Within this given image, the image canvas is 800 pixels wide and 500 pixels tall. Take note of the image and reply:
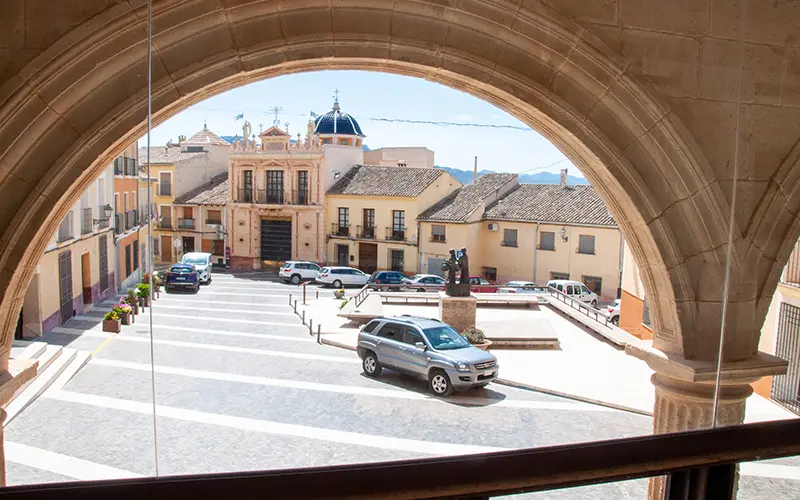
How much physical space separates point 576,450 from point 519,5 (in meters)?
1.79

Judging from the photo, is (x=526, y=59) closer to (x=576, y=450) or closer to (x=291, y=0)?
(x=291, y=0)

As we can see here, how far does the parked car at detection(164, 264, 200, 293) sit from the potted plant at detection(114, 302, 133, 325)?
4.59 meters

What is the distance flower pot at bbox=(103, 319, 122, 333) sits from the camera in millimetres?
11117

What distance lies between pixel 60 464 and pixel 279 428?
209 centimetres

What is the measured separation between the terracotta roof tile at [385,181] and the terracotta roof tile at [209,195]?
5145 mm

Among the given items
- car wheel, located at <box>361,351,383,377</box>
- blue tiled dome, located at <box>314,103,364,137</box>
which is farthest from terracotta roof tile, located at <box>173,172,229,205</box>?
car wheel, located at <box>361,351,383,377</box>

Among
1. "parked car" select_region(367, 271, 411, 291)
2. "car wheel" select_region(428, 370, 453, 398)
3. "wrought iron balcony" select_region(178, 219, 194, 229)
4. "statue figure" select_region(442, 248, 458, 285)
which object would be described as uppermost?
"wrought iron balcony" select_region(178, 219, 194, 229)

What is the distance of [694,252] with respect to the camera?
2.46 meters

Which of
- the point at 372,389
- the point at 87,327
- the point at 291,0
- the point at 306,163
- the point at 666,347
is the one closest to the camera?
the point at 291,0

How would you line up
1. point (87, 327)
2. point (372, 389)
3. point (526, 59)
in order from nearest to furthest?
point (526, 59) < point (372, 389) < point (87, 327)

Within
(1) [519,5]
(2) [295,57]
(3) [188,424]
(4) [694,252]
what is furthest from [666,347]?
(3) [188,424]

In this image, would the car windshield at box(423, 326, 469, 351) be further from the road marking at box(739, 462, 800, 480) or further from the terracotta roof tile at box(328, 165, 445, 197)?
the terracotta roof tile at box(328, 165, 445, 197)

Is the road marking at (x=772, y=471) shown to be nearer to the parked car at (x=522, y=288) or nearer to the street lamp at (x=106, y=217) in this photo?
the parked car at (x=522, y=288)

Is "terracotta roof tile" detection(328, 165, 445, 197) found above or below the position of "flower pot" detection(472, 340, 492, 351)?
above
